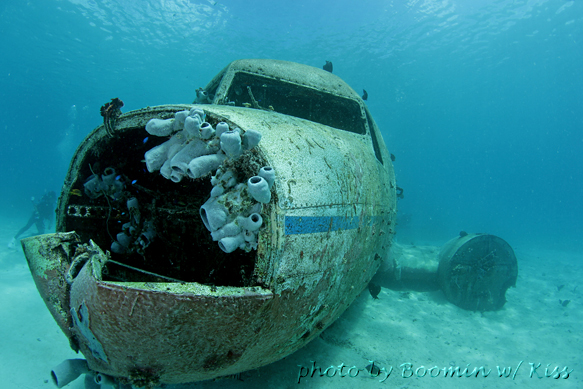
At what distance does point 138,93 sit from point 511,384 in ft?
243

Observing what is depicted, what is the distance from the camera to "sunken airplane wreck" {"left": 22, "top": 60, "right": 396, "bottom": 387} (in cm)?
132

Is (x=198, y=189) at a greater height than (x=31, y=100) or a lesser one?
lesser

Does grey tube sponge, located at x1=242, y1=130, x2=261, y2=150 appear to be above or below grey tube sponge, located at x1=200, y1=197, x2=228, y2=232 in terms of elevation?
above

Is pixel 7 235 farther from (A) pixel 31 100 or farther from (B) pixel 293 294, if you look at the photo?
(A) pixel 31 100

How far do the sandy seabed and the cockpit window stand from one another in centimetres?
348

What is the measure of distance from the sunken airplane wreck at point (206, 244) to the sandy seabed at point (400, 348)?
1.36m

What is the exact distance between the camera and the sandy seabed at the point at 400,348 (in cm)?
320

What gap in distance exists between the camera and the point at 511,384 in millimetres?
4129

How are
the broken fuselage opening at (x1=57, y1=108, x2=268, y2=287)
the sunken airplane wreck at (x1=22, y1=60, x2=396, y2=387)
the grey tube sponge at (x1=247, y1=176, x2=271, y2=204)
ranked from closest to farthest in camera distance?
1. the sunken airplane wreck at (x1=22, y1=60, x2=396, y2=387)
2. the grey tube sponge at (x1=247, y1=176, x2=271, y2=204)
3. the broken fuselage opening at (x1=57, y1=108, x2=268, y2=287)

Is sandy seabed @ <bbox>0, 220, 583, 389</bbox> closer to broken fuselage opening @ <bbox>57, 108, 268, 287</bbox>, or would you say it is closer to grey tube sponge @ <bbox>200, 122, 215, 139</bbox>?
broken fuselage opening @ <bbox>57, 108, 268, 287</bbox>

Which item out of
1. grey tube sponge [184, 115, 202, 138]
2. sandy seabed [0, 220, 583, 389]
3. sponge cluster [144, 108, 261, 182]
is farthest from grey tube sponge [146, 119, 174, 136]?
sandy seabed [0, 220, 583, 389]

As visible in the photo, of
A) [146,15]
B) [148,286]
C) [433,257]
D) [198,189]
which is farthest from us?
[146,15]

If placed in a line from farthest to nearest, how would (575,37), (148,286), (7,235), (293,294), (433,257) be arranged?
(575,37) < (7,235) < (433,257) < (293,294) < (148,286)

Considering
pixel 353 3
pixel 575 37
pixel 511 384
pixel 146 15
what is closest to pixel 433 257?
pixel 511 384
